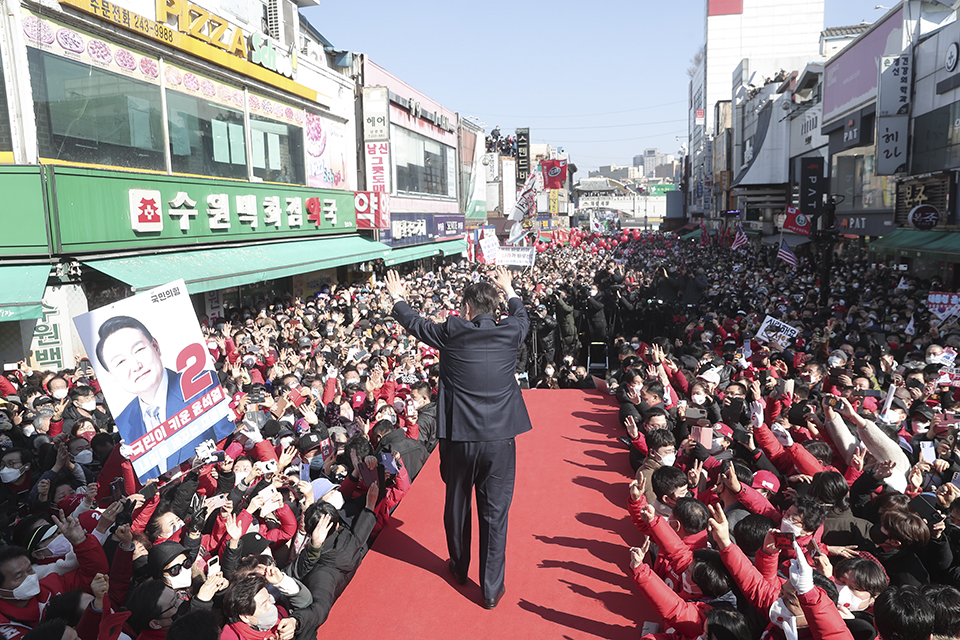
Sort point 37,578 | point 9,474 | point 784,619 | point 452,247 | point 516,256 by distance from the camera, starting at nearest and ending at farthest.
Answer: point 784,619 < point 37,578 < point 9,474 < point 516,256 < point 452,247

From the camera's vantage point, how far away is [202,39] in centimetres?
1323

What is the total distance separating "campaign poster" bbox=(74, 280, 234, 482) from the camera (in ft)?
15.4

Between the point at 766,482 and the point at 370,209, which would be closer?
the point at 766,482

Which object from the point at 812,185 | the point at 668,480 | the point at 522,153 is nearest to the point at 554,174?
the point at 522,153

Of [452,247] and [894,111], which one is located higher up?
[894,111]

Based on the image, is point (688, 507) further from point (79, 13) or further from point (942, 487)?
point (79, 13)

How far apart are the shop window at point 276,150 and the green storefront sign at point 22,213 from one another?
646 centimetres

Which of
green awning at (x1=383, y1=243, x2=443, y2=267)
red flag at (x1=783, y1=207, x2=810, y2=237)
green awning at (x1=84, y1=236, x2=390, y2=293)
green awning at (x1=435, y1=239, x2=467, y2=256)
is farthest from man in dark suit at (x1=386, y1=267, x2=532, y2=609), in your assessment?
green awning at (x1=435, y1=239, x2=467, y2=256)

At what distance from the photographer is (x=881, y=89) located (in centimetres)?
1908

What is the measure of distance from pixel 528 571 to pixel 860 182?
84.5ft

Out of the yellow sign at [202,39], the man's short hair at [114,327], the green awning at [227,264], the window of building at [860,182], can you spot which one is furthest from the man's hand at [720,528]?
the window of building at [860,182]

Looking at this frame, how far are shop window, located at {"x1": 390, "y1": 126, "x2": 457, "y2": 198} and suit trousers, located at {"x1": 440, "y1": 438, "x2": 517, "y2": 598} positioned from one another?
21.3 meters

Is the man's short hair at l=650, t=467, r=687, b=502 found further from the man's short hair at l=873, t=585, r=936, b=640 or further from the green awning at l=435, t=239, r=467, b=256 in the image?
the green awning at l=435, t=239, r=467, b=256

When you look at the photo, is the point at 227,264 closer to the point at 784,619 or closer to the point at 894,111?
the point at 784,619
